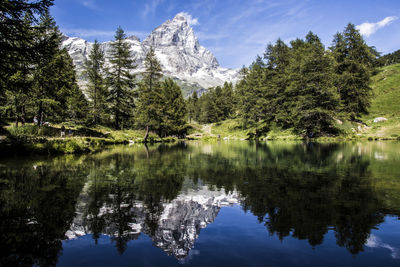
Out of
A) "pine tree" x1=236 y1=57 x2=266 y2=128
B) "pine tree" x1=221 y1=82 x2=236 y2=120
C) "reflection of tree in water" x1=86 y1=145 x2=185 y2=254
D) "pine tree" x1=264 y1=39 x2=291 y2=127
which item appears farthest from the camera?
"pine tree" x1=221 y1=82 x2=236 y2=120

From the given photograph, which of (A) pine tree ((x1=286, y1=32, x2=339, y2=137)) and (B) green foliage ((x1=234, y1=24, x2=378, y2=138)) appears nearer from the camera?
(A) pine tree ((x1=286, y1=32, x2=339, y2=137))

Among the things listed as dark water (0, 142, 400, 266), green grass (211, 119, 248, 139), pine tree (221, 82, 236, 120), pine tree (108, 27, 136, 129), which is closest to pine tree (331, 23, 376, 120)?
green grass (211, 119, 248, 139)

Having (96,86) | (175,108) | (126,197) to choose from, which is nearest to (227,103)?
(175,108)

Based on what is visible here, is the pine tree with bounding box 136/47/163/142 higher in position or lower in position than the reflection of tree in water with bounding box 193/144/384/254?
higher

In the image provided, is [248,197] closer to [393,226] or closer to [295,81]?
[393,226]

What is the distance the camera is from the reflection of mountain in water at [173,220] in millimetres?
4969

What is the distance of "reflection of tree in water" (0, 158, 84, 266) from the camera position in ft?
13.8

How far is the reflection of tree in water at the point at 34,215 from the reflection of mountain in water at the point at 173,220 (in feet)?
→ 1.26

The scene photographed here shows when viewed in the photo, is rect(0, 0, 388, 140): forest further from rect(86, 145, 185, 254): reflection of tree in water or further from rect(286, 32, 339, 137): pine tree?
rect(86, 145, 185, 254): reflection of tree in water

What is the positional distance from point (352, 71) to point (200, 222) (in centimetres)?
6200

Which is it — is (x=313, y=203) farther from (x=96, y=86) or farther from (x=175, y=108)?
(x=175, y=108)

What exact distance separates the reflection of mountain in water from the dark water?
0.02 m

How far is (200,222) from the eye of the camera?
6.08m

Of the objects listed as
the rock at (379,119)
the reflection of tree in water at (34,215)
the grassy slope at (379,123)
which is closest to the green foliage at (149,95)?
the grassy slope at (379,123)
